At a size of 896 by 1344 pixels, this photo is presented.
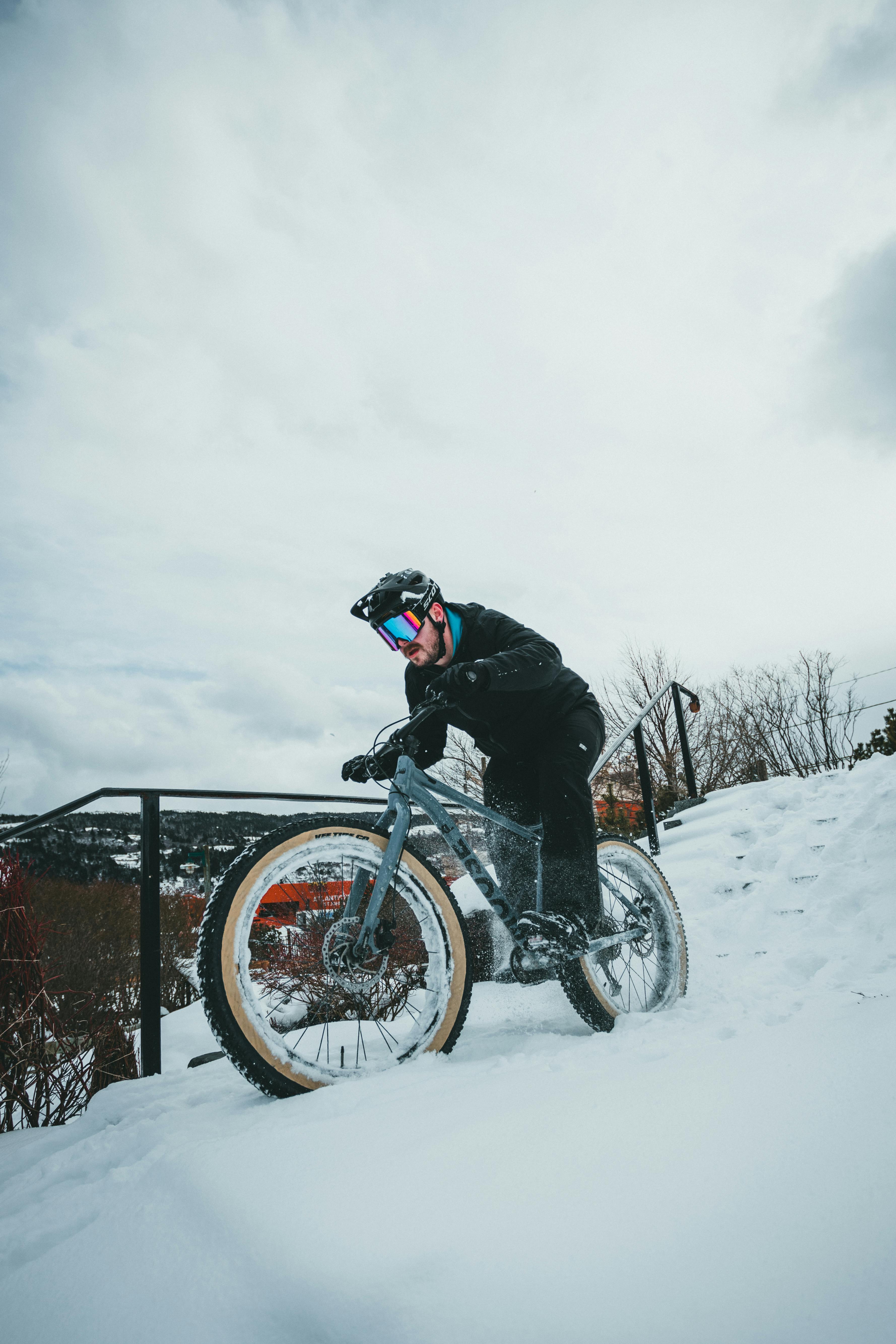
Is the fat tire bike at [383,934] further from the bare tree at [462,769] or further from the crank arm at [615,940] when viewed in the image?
the bare tree at [462,769]

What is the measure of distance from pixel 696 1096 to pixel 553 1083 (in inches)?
12.9

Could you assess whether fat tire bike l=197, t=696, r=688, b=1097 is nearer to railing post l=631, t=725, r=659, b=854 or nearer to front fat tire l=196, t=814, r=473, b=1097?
front fat tire l=196, t=814, r=473, b=1097

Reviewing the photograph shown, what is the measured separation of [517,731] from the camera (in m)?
2.26

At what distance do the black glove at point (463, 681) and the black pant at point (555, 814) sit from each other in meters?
0.50

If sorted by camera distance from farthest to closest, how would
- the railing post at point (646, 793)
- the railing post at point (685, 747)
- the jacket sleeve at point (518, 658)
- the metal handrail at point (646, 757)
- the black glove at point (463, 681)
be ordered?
1. the railing post at point (685, 747)
2. the railing post at point (646, 793)
3. the metal handrail at point (646, 757)
4. the jacket sleeve at point (518, 658)
5. the black glove at point (463, 681)

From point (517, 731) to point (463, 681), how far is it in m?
0.51

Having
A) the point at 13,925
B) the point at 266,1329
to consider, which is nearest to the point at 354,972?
the point at 266,1329

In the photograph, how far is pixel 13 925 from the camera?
2.26 meters

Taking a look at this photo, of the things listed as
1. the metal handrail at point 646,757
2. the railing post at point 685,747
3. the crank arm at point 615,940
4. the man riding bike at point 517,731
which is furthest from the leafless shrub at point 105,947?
the railing post at point 685,747

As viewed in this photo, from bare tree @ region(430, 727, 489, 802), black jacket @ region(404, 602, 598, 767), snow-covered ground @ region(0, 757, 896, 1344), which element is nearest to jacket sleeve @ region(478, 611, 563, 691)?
black jacket @ region(404, 602, 598, 767)

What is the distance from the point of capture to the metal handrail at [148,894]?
2076 millimetres

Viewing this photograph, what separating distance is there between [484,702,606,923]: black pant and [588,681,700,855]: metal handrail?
126cm

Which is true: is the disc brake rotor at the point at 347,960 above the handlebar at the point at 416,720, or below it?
below

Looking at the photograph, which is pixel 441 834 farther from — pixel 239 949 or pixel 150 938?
pixel 150 938
